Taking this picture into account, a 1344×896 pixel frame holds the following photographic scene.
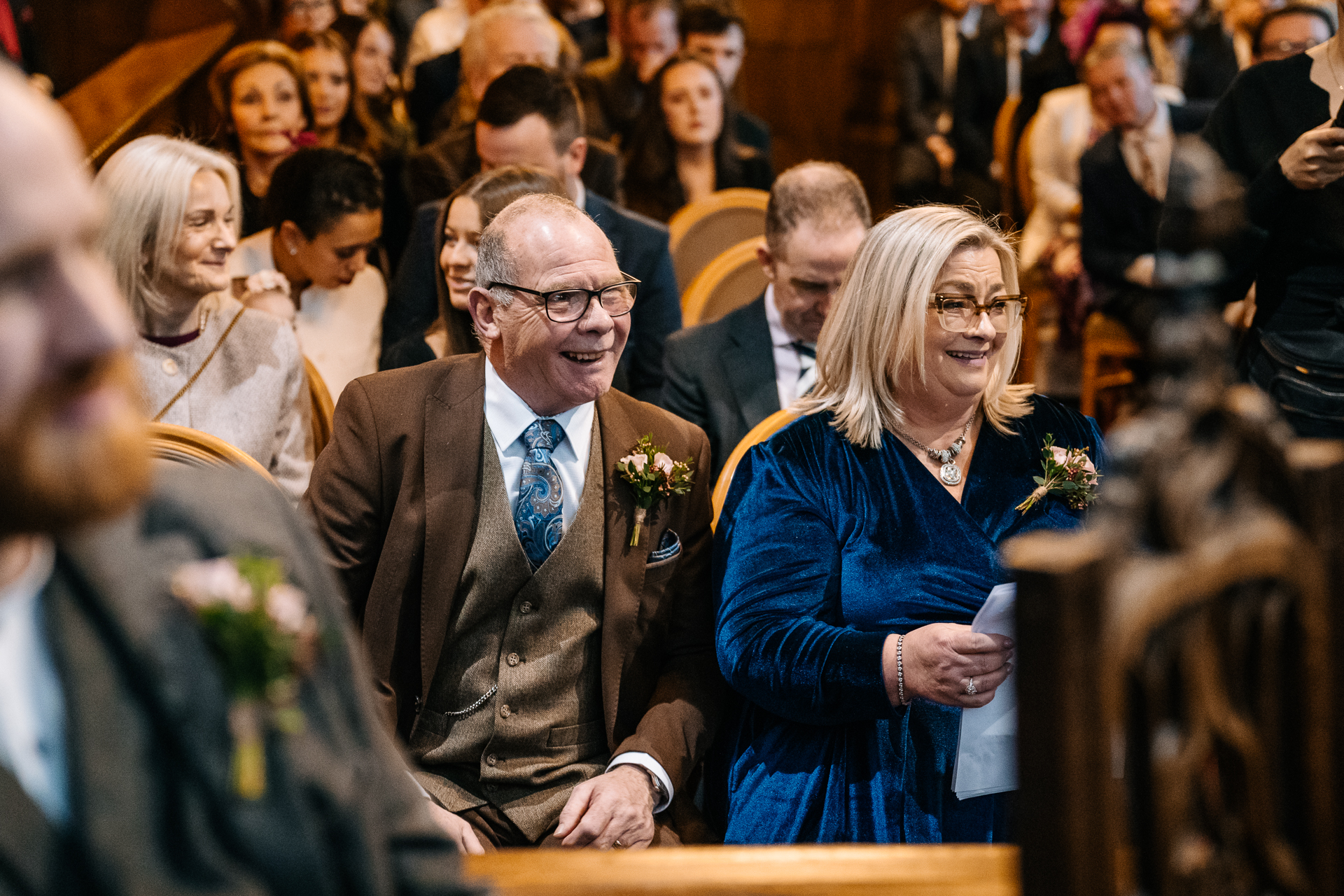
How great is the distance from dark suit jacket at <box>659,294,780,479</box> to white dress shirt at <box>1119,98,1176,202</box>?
2290mm

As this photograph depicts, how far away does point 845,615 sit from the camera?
6.82 feet

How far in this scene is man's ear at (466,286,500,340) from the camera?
2299mm

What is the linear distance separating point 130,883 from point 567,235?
1533 mm

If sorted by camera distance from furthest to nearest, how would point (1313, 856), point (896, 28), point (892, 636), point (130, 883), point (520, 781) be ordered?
point (896, 28) < point (520, 781) < point (892, 636) < point (1313, 856) < point (130, 883)

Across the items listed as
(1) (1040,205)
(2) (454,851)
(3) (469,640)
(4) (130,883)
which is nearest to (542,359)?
(3) (469,640)

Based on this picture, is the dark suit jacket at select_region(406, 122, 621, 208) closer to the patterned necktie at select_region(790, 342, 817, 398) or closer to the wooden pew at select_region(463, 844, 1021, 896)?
the patterned necktie at select_region(790, 342, 817, 398)

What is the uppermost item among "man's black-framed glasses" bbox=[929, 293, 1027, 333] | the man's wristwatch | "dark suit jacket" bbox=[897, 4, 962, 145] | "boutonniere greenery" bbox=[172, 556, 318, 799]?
"dark suit jacket" bbox=[897, 4, 962, 145]

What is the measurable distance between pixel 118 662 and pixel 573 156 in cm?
297

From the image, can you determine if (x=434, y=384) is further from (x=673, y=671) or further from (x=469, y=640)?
(x=673, y=671)

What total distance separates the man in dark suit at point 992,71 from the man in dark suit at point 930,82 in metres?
0.07

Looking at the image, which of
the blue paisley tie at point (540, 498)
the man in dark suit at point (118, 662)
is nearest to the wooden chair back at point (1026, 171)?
the blue paisley tie at point (540, 498)

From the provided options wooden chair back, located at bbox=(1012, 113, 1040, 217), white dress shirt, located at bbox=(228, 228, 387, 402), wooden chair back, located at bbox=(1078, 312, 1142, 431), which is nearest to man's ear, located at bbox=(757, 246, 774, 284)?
white dress shirt, located at bbox=(228, 228, 387, 402)

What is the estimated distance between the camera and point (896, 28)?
331 inches

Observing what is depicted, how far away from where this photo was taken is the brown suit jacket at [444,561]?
81.5 inches
